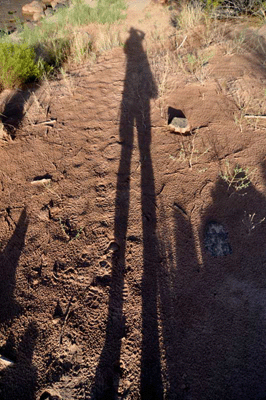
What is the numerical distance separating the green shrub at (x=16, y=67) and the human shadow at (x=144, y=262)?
178 centimetres

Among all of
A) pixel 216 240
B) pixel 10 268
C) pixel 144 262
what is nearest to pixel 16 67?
pixel 10 268

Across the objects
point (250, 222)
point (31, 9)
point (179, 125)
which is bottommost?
point (250, 222)

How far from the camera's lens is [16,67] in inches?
166

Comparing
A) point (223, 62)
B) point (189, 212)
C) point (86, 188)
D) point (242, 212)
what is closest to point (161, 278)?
point (189, 212)

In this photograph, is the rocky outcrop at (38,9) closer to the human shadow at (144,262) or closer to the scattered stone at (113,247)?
the human shadow at (144,262)

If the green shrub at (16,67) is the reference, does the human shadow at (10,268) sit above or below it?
below

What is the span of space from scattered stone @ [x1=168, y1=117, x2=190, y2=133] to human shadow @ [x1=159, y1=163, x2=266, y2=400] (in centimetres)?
119

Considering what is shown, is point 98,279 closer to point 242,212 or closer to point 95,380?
point 95,380

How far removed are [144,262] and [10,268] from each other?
1.34 meters

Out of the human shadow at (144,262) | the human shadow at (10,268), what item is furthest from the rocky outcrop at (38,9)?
the human shadow at (10,268)

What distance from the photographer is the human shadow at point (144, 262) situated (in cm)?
186

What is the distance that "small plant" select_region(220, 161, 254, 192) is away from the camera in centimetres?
284

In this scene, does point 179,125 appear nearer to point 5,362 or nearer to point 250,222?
point 250,222

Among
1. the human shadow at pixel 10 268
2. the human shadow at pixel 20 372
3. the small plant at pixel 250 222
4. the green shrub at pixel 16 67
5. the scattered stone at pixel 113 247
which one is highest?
the green shrub at pixel 16 67
